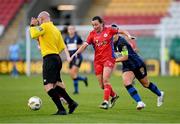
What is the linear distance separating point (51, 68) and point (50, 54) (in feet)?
1.05

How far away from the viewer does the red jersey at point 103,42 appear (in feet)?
51.0

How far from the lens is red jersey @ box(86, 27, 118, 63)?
1555 cm

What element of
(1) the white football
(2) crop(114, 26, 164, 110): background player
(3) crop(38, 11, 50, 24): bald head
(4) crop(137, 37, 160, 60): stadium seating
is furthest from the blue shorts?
(4) crop(137, 37, 160, 60): stadium seating

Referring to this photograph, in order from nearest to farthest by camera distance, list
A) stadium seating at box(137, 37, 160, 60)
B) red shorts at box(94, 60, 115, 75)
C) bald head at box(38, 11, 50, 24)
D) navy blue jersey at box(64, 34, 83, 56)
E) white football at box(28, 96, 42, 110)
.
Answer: bald head at box(38, 11, 50, 24), white football at box(28, 96, 42, 110), red shorts at box(94, 60, 115, 75), navy blue jersey at box(64, 34, 83, 56), stadium seating at box(137, 37, 160, 60)

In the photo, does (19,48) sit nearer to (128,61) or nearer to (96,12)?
(96,12)

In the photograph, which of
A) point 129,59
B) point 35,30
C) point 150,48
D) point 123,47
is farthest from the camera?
point 150,48

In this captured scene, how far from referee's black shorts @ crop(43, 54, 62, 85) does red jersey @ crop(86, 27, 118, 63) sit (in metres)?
1.64

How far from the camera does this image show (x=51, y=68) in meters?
14.1

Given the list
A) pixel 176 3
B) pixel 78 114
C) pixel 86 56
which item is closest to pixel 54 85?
pixel 78 114

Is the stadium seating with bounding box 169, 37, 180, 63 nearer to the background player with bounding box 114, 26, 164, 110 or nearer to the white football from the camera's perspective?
the background player with bounding box 114, 26, 164, 110

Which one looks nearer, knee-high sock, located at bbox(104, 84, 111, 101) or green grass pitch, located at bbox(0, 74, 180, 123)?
green grass pitch, located at bbox(0, 74, 180, 123)

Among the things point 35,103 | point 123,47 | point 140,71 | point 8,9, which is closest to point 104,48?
point 123,47

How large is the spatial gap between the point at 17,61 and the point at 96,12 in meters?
6.69

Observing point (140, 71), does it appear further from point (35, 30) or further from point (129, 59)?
point (35, 30)
